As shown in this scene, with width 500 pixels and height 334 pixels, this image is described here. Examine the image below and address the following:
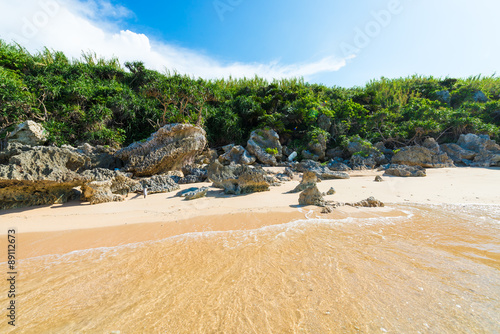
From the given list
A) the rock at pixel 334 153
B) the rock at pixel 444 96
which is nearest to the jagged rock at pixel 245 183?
the rock at pixel 334 153

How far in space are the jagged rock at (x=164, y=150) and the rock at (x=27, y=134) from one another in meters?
3.56

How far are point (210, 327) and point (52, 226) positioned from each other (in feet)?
14.8

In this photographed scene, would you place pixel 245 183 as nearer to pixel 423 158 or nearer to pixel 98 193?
pixel 98 193

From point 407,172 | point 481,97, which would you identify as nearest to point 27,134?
point 407,172

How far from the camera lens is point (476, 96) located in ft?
60.3

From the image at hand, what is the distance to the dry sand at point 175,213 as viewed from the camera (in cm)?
355

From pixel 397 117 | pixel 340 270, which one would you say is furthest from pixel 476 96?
pixel 340 270

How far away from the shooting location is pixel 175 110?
1345 centimetres

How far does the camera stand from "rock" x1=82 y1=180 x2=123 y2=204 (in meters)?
5.46

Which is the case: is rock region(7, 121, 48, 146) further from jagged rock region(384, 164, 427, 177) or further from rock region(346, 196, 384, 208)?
jagged rock region(384, 164, 427, 177)

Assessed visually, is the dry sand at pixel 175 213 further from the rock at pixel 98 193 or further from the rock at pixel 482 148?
the rock at pixel 482 148

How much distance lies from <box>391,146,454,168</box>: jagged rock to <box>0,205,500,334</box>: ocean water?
8561 millimetres

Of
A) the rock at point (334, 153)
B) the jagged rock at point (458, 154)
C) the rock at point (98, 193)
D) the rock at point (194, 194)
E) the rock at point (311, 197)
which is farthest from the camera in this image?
the rock at point (334, 153)

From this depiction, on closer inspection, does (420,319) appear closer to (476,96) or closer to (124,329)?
(124,329)
